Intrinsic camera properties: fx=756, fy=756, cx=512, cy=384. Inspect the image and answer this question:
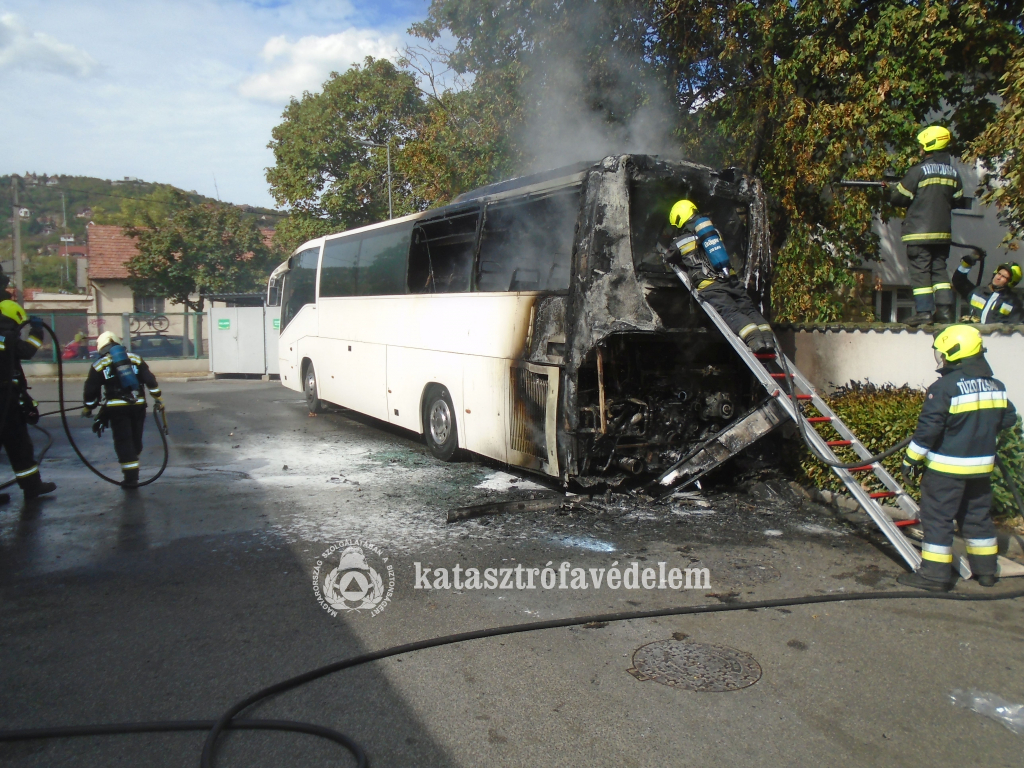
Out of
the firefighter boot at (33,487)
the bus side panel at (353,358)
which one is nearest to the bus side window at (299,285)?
the bus side panel at (353,358)

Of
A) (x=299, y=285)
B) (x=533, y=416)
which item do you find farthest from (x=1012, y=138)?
(x=299, y=285)

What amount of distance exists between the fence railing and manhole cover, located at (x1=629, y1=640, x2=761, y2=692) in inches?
842

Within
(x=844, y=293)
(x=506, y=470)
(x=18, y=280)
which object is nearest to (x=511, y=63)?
(x=844, y=293)

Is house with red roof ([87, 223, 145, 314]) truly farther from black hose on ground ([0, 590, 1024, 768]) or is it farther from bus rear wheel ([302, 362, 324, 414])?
black hose on ground ([0, 590, 1024, 768])

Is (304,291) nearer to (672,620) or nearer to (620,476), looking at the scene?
(620,476)

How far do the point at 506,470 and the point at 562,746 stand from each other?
5.50m

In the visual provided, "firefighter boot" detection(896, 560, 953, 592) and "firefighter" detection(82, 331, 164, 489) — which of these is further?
"firefighter" detection(82, 331, 164, 489)

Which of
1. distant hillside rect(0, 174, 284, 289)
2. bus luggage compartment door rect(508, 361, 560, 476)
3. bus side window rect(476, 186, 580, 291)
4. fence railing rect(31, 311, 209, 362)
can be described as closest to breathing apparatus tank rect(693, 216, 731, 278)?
bus side window rect(476, 186, 580, 291)

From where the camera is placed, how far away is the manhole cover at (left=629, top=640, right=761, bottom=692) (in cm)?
369

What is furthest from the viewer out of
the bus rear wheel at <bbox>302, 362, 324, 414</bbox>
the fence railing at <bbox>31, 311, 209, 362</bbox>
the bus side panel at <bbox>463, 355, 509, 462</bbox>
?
the fence railing at <bbox>31, 311, 209, 362</bbox>

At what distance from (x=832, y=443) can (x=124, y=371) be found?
6.75 metres

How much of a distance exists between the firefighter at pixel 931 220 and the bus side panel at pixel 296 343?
29.4 ft

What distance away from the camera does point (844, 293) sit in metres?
11.6

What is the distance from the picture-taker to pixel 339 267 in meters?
11.7
